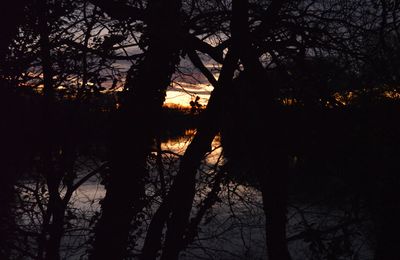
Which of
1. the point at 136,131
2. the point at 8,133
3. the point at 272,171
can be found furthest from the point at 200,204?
the point at 8,133

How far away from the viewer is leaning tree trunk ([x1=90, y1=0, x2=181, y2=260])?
5695 mm

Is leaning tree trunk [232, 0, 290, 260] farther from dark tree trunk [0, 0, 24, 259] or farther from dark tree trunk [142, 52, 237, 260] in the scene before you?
dark tree trunk [0, 0, 24, 259]

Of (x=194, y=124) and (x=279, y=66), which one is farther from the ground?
(x=279, y=66)

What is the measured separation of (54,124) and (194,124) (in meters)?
2.99

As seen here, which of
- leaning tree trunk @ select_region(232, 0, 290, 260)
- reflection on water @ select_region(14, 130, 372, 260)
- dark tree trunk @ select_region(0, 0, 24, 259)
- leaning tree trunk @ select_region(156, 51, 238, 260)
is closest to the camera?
leaning tree trunk @ select_region(156, 51, 238, 260)

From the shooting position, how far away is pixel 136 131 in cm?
590

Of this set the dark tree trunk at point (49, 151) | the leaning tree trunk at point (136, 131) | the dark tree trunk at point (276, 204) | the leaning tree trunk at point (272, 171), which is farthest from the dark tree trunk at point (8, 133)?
the dark tree trunk at point (276, 204)

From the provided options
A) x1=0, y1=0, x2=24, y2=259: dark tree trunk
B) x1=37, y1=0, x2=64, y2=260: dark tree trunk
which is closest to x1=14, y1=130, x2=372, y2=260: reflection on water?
x1=37, y1=0, x2=64, y2=260: dark tree trunk

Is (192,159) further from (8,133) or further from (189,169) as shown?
(8,133)

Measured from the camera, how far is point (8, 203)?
7.63 metres

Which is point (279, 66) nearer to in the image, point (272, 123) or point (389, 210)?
point (272, 123)

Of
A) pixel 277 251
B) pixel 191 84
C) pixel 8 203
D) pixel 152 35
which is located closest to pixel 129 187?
pixel 152 35

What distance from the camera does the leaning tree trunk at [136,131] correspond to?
18.7 feet

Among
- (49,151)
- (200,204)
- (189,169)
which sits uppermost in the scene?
(49,151)
